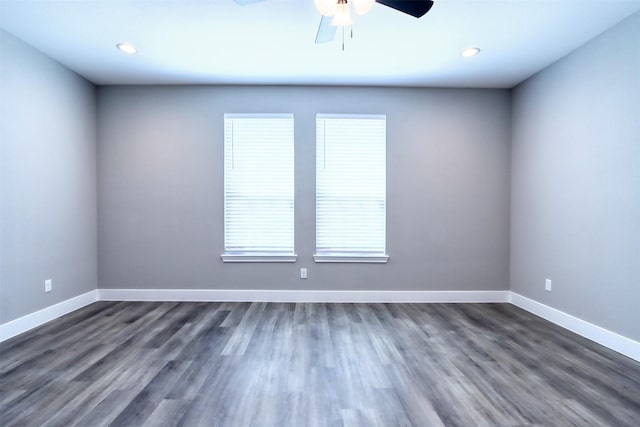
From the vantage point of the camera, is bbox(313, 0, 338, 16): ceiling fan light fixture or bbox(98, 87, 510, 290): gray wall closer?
bbox(313, 0, 338, 16): ceiling fan light fixture

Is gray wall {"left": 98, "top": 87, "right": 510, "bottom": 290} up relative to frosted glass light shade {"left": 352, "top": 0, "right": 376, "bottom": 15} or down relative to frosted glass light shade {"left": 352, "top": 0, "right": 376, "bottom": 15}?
down

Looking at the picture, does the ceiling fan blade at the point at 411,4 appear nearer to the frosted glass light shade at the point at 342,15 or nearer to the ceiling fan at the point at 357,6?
the ceiling fan at the point at 357,6

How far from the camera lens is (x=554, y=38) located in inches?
106

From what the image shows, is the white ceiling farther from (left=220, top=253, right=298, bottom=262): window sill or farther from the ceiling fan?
(left=220, top=253, right=298, bottom=262): window sill

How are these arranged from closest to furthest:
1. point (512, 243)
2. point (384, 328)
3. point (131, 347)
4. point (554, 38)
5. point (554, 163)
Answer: point (131, 347)
point (554, 38)
point (384, 328)
point (554, 163)
point (512, 243)

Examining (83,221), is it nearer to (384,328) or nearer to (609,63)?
(384,328)

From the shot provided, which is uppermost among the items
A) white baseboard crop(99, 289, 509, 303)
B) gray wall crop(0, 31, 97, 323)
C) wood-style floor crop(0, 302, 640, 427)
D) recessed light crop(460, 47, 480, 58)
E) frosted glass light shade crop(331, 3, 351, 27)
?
recessed light crop(460, 47, 480, 58)

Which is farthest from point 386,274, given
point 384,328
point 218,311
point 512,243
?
point 218,311

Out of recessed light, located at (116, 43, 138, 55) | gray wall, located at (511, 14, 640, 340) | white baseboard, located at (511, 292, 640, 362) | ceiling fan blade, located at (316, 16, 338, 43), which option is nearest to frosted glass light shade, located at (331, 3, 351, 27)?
ceiling fan blade, located at (316, 16, 338, 43)

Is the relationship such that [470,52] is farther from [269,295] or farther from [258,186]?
[269,295]

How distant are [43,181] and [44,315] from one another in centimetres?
140

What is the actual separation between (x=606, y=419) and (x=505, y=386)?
0.49 metres

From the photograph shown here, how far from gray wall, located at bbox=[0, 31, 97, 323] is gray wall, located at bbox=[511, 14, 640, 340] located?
5.42 meters

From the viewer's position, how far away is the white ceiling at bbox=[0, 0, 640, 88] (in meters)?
2.31
